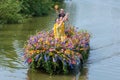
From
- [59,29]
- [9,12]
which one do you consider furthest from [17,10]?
[59,29]

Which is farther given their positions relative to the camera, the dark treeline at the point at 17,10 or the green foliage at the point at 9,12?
the dark treeline at the point at 17,10

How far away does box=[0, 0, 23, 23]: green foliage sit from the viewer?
105ft

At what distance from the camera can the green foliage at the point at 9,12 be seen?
1260 inches

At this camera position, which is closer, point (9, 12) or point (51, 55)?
point (51, 55)

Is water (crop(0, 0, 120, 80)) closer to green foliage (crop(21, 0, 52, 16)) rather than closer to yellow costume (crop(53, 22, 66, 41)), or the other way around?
yellow costume (crop(53, 22, 66, 41))

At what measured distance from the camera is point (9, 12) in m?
32.6

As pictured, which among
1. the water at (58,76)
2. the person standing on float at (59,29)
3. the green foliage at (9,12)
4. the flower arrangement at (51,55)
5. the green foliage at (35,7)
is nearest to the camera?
the flower arrangement at (51,55)

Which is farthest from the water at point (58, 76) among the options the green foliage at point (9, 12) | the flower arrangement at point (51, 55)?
the green foliage at point (9, 12)

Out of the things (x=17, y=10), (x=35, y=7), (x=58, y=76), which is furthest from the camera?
(x=35, y=7)

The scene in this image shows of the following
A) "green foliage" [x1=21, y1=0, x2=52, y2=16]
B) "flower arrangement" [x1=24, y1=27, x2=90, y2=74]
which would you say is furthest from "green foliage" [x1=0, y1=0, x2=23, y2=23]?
"flower arrangement" [x1=24, y1=27, x2=90, y2=74]

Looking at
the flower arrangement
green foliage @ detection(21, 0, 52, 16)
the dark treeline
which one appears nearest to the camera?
the flower arrangement

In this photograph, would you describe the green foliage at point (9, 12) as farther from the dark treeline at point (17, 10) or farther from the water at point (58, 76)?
the water at point (58, 76)

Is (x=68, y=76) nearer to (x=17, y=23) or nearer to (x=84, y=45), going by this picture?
(x=84, y=45)

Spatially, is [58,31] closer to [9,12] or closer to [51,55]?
[51,55]
